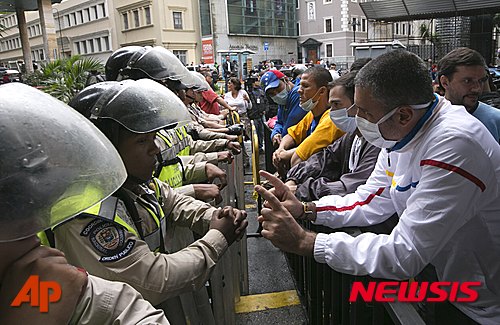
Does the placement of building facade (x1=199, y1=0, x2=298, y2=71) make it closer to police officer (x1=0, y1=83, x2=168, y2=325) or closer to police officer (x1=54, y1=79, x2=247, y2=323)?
police officer (x1=54, y1=79, x2=247, y2=323)

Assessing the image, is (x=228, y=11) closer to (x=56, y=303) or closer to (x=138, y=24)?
(x=138, y=24)

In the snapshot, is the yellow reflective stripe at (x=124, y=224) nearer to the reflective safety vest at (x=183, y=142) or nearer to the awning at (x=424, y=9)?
the reflective safety vest at (x=183, y=142)

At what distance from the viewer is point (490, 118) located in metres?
3.09

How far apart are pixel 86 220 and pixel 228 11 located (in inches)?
1773

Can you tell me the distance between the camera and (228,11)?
141 ft

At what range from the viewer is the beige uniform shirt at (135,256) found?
142 centimetres

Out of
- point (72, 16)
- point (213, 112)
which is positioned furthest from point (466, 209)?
point (72, 16)

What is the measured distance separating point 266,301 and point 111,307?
97.6 inches

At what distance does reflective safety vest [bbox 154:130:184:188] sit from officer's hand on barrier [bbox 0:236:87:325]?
5.50 ft

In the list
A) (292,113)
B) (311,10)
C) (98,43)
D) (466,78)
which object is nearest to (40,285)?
(466,78)

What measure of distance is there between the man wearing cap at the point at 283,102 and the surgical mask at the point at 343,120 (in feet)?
5.80

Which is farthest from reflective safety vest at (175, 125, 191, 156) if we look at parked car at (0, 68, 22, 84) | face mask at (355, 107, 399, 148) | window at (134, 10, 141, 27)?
window at (134, 10, 141, 27)

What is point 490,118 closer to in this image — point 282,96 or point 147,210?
point 147,210

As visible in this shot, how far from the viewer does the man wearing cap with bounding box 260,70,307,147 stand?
473 cm
